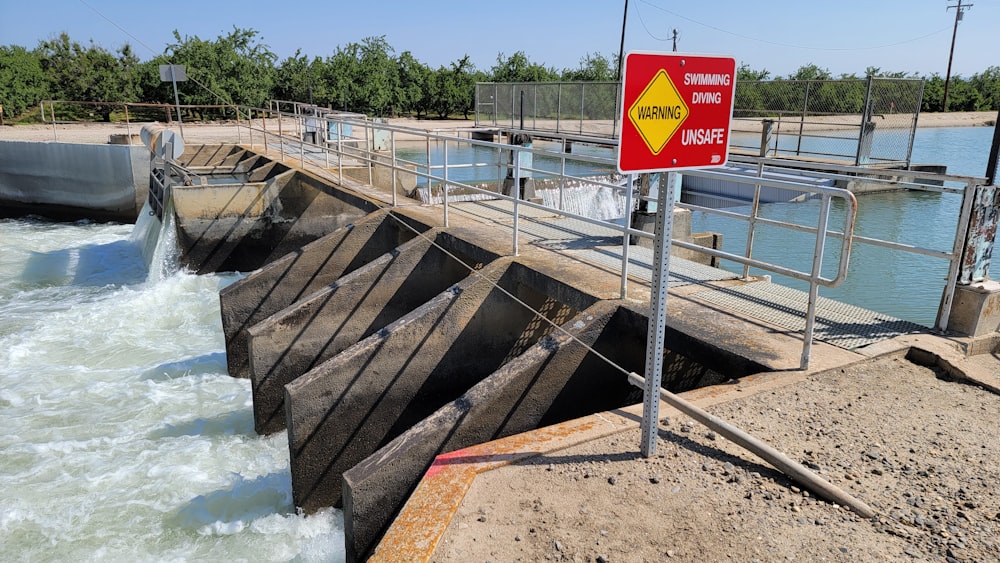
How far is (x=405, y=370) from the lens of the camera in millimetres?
6387

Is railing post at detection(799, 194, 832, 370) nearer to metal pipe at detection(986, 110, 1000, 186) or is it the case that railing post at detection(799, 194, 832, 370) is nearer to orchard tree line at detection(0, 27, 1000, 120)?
metal pipe at detection(986, 110, 1000, 186)

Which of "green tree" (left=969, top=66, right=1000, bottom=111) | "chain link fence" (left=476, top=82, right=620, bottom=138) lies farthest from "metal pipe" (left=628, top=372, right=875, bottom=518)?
"green tree" (left=969, top=66, right=1000, bottom=111)

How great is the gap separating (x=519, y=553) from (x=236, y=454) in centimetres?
514

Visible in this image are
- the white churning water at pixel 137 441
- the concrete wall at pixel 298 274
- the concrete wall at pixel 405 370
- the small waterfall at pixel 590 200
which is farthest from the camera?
the small waterfall at pixel 590 200

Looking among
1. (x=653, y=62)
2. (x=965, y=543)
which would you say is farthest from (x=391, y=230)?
(x=965, y=543)

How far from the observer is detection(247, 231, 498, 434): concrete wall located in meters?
7.42

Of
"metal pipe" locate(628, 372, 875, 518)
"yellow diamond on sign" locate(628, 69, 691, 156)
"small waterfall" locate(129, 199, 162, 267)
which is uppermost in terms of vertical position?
"yellow diamond on sign" locate(628, 69, 691, 156)

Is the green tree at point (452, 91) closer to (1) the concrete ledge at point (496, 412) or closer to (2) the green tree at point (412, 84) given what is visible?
(2) the green tree at point (412, 84)

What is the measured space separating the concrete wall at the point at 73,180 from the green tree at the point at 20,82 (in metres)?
16.0

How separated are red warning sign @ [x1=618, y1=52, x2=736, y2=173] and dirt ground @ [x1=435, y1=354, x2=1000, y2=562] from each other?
1518 millimetres

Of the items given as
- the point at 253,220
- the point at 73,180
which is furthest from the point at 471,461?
the point at 73,180

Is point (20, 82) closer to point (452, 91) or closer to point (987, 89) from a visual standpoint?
point (452, 91)

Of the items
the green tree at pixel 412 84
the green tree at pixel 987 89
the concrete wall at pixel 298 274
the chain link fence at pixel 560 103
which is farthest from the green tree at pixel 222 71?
the green tree at pixel 987 89

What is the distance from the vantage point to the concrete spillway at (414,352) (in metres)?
4.73
